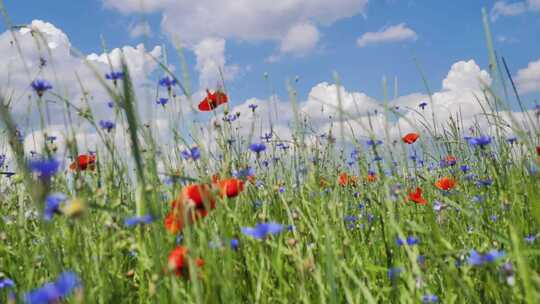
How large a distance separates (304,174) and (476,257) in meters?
1.41

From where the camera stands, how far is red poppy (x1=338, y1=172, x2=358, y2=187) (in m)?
2.85

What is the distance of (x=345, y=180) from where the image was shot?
2.81 meters

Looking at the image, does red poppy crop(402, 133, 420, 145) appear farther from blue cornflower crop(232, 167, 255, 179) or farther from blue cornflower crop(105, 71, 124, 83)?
blue cornflower crop(105, 71, 124, 83)

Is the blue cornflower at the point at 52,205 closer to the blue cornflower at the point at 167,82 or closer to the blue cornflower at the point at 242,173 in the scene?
the blue cornflower at the point at 242,173

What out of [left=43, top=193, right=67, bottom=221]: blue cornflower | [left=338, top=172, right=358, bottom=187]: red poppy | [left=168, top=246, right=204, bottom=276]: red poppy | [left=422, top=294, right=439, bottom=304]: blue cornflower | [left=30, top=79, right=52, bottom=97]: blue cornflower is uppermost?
[left=30, top=79, right=52, bottom=97]: blue cornflower

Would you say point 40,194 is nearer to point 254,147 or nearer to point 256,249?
point 256,249

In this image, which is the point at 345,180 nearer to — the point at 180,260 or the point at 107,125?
the point at 107,125

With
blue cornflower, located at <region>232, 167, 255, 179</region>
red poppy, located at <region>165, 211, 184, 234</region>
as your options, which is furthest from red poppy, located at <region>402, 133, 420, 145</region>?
red poppy, located at <region>165, 211, 184, 234</region>

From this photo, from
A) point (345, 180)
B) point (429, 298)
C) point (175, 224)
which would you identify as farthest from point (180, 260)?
point (345, 180)

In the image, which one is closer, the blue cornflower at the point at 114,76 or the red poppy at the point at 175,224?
the red poppy at the point at 175,224

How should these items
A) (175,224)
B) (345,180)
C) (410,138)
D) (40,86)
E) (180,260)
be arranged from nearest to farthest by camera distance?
1. (180,260)
2. (175,224)
3. (40,86)
4. (345,180)
5. (410,138)

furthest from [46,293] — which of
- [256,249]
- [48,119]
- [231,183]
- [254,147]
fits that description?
[254,147]

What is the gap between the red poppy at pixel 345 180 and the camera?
9.36 feet

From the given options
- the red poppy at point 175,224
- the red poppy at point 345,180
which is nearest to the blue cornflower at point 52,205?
the red poppy at point 175,224
